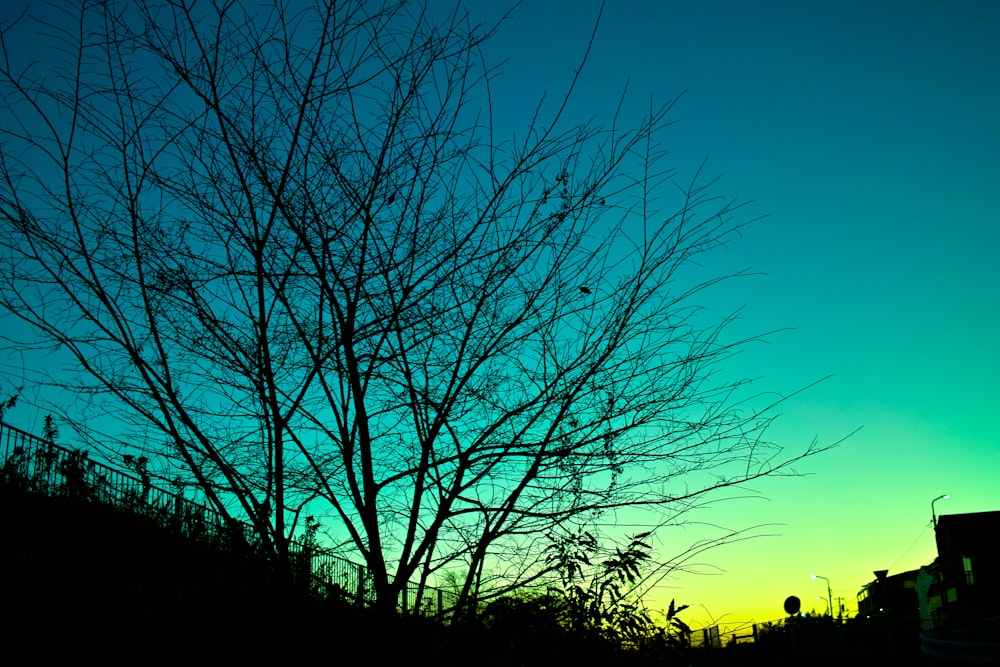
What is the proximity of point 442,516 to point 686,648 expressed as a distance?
176 centimetres

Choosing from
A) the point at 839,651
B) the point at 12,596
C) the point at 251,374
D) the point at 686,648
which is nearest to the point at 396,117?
the point at 251,374

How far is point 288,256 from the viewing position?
316 centimetres

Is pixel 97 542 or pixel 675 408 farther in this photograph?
A: pixel 97 542

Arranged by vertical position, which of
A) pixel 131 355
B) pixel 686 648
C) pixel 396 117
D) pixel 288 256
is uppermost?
pixel 396 117

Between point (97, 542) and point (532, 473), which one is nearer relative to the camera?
point (532, 473)

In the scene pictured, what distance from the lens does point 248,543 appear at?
10.1ft

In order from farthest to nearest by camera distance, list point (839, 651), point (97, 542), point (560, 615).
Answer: point (839, 651)
point (97, 542)
point (560, 615)

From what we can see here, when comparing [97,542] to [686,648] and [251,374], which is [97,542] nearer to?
[251,374]

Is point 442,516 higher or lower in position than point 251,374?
lower

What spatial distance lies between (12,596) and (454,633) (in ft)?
5.63

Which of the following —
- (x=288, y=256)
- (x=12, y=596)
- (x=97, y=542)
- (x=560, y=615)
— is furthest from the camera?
(x=97, y=542)

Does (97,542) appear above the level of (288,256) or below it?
below

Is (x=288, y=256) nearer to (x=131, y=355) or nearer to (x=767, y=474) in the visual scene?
(x=131, y=355)

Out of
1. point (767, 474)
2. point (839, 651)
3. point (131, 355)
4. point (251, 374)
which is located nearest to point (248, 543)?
point (251, 374)
